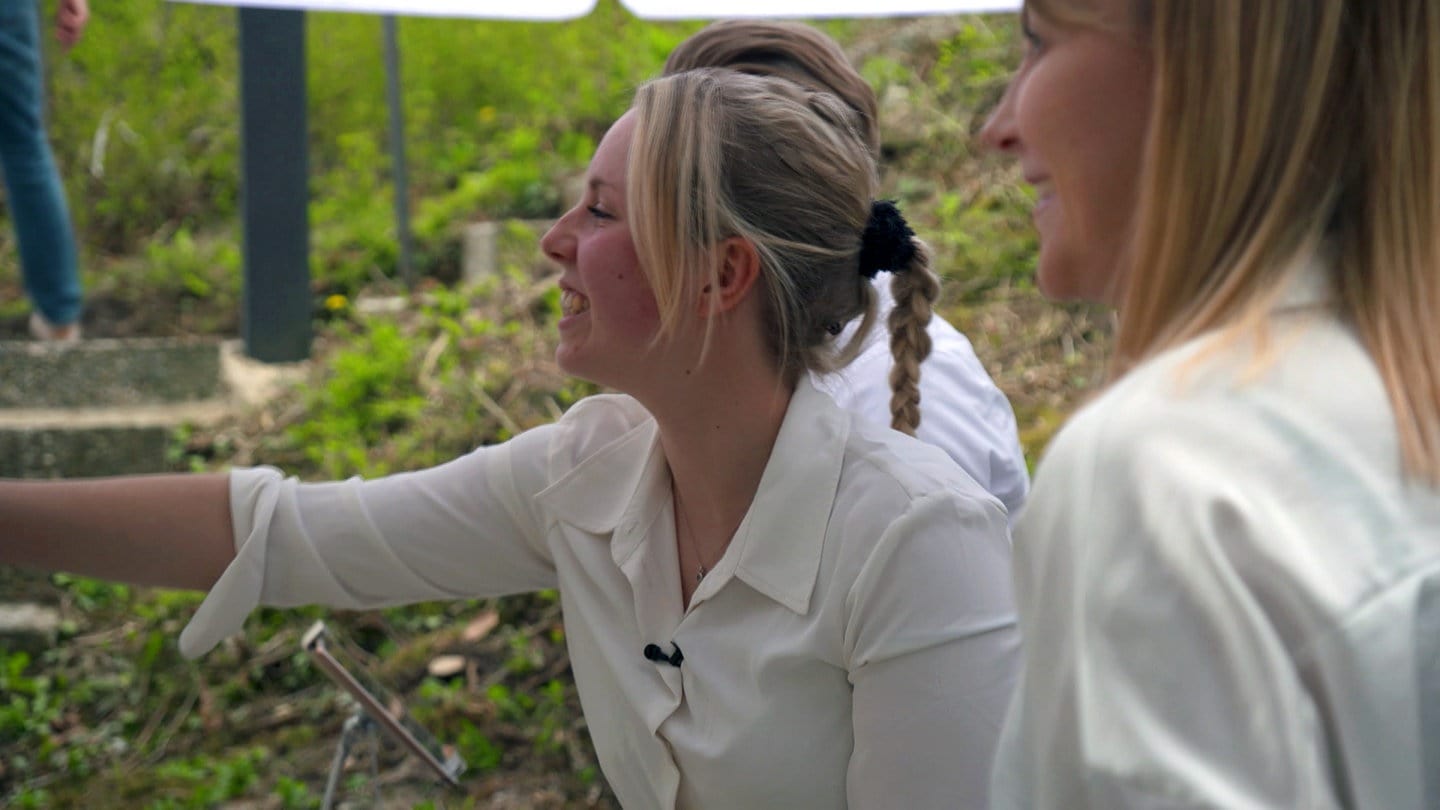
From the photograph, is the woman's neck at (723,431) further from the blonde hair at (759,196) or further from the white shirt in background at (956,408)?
the white shirt in background at (956,408)

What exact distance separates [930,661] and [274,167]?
3.00 metres

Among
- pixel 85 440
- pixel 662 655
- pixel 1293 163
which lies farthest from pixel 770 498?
pixel 85 440

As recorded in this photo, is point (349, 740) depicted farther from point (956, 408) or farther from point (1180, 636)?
point (1180, 636)

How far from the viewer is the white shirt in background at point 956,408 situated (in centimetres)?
207

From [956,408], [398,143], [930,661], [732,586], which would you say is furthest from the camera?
[398,143]

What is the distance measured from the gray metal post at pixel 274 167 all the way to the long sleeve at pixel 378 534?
228 cm

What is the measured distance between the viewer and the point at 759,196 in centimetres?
167

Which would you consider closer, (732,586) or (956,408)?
(732,586)

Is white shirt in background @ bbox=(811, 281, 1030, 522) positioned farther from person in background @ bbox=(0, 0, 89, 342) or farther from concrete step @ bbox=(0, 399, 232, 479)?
concrete step @ bbox=(0, 399, 232, 479)

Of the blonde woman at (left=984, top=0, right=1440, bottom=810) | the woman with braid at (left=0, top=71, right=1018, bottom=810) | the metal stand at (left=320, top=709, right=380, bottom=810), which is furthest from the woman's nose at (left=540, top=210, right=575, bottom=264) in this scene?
the blonde woman at (left=984, top=0, right=1440, bottom=810)

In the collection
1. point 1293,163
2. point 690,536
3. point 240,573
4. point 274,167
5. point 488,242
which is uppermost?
point 1293,163

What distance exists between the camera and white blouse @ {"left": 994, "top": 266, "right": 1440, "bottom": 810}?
65 centimetres

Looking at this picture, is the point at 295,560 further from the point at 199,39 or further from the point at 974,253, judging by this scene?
the point at 199,39

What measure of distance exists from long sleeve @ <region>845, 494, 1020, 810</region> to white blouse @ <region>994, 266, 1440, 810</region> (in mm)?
713
